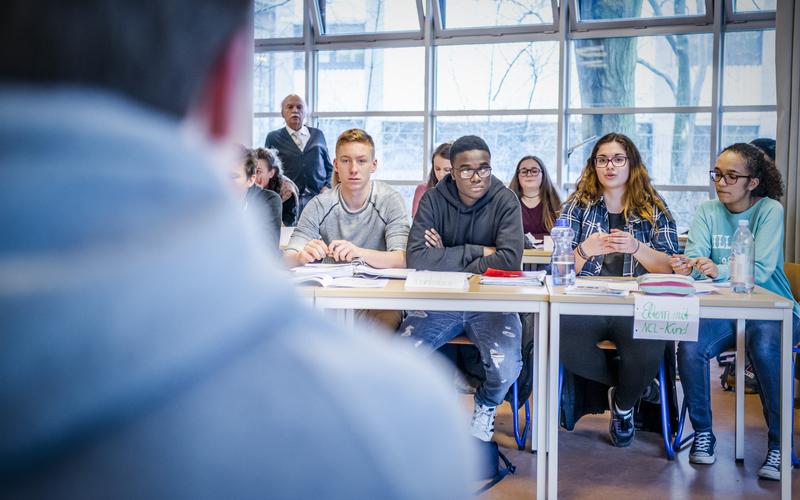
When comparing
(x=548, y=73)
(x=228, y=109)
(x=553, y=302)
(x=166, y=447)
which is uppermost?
(x=548, y=73)

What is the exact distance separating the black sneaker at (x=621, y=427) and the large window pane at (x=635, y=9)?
4685 millimetres

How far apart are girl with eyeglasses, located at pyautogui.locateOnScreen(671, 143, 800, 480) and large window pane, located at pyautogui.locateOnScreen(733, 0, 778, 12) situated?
159 inches

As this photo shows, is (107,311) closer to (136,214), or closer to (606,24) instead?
(136,214)

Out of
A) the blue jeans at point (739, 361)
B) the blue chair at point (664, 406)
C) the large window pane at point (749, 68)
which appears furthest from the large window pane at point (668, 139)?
the blue chair at point (664, 406)

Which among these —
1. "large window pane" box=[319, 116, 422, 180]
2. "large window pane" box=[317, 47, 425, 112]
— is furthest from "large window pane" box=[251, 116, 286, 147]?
"large window pane" box=[319, 116, 422, 180]

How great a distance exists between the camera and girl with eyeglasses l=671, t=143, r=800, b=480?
2771mm

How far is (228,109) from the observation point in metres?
0.27

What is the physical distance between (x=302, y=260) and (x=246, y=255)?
296cm

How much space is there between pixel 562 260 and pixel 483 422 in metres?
0.66

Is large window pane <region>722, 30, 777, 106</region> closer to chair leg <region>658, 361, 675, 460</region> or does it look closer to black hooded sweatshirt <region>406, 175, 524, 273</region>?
black hooded sweatshirt <region>406, 175, 524, 273</region>

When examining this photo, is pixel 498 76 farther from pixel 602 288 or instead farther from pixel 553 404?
pixel 553 404

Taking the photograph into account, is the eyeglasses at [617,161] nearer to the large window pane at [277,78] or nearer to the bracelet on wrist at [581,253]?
the bracelet on wrist at [581,253]

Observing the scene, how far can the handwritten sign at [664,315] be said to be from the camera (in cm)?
234

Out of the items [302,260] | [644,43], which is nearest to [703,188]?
[644,43]
